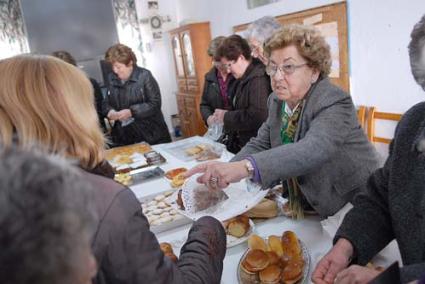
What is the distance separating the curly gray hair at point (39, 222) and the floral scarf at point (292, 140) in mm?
1126

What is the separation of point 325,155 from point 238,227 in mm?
386

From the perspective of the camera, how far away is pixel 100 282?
2.28ft

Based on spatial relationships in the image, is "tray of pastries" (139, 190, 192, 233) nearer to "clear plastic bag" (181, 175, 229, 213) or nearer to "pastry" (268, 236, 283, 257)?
"clear plastic bag" (181, 175, 229, 213)

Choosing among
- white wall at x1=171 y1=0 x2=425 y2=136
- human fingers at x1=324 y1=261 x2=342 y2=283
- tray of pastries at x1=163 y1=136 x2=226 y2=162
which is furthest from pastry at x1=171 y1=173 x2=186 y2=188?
white wall at x1=171 y1=0 x2=425 y2=136

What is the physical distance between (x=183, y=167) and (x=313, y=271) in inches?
50.8

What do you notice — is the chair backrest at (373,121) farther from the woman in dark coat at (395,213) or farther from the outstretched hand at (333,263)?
the outstretched hand at (333,263)

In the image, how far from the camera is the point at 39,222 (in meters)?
0.32

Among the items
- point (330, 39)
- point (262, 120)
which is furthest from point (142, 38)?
point (262, 120)

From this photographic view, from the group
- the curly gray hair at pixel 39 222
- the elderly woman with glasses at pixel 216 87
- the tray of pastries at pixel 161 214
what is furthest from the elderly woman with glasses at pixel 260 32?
the curly gray hair at pixel 39 222

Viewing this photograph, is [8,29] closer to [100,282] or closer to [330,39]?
[330,39]

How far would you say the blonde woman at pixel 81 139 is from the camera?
2.25ft

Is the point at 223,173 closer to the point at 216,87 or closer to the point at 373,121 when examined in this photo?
the point at 216,87

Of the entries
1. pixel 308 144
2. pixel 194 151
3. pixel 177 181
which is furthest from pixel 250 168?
pixel 194 151

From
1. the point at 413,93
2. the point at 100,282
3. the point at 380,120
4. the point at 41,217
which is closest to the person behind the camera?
the point at 41,217
